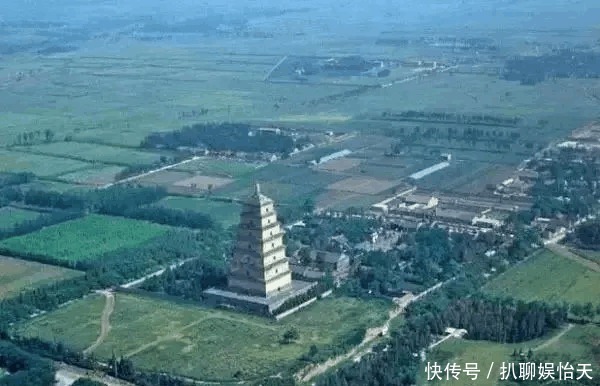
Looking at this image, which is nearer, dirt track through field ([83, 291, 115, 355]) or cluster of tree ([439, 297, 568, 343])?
cluster of tree ([439, 297, 568, 343])

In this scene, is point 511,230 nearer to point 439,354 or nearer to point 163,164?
point 439,354

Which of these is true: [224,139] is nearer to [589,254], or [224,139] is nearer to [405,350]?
[589,254]

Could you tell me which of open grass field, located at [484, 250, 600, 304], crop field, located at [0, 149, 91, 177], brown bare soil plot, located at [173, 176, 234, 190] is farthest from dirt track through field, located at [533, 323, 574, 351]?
crop field, located at [0, 149, 91, 177]

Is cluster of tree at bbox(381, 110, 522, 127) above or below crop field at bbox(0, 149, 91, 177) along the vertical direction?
above

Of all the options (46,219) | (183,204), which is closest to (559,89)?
(183,204)

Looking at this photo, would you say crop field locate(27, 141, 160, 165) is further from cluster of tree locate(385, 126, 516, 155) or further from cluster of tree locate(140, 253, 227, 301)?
cluster of tree locate(140, 253, 227, 301)

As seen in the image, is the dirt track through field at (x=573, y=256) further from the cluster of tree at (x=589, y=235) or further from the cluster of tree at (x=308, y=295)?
the cluster of tree at (x=308, y=295)

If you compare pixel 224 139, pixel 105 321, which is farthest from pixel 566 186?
pixel 105 321
